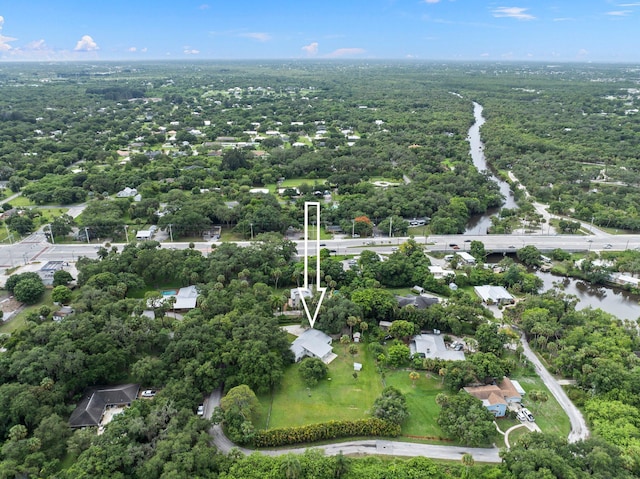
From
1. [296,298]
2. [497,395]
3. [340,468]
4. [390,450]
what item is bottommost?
[390,450]

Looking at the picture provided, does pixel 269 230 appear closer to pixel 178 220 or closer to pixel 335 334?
pixel 178 220

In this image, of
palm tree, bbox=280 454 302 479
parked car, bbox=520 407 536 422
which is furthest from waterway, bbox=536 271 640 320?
palm tree, bbox=280 454 302 479

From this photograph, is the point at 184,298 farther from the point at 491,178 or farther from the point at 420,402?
the point at 491,178

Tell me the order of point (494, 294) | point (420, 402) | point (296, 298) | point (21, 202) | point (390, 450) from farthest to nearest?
1. point (21, 202)
2. point (494, 294)
3. point (296, 298)
4. point (420, 402)
5. point (390, 450)

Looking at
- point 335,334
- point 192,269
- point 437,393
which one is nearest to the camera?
point 437,393

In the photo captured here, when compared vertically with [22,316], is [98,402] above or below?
above

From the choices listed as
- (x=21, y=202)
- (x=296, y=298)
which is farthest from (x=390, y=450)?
(x=21, y=202)

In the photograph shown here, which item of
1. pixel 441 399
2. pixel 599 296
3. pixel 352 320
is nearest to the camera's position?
pixel 441 399

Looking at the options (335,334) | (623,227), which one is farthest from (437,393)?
(623,227)
